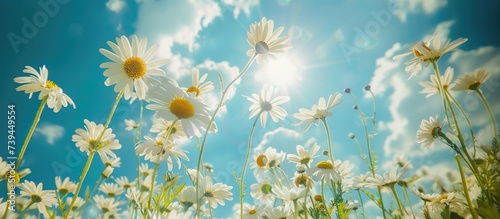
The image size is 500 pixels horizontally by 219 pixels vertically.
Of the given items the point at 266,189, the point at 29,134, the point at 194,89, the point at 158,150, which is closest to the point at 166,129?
the point at 158,150

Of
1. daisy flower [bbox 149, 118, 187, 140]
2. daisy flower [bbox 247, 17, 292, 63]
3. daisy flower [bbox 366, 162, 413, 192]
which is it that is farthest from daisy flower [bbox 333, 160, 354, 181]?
daisy flower [bbox 149, 118, 187, 140]

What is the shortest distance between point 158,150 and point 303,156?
1.16 m

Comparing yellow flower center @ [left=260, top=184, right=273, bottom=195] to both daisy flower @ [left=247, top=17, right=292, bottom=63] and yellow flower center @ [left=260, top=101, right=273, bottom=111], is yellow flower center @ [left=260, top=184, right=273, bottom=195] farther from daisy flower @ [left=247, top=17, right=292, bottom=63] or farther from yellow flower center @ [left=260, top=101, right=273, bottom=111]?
daisy flower @ [left=247, top=17, right=292, bottom=63]

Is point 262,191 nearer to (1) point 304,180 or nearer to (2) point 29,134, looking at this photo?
(1) point 304,180

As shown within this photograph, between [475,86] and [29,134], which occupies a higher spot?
[475,86]

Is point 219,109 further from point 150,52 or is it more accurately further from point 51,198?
point 51,198

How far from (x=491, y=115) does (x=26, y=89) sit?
203 centimetres

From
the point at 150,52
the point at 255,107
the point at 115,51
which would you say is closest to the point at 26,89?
the point at 115,51

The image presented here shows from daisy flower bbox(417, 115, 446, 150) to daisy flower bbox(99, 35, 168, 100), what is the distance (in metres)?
1.52

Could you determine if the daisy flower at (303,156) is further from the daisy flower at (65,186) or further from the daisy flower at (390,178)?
the daisy flower at (65,186)

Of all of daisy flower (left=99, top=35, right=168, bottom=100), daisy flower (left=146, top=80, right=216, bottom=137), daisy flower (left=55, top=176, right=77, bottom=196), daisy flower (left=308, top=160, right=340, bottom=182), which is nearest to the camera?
daisy flower (left=146, top=80, right=216, bottom=137)

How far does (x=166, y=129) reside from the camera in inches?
60.3

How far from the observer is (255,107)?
201cm

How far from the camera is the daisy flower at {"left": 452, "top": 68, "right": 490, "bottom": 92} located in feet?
5.25
